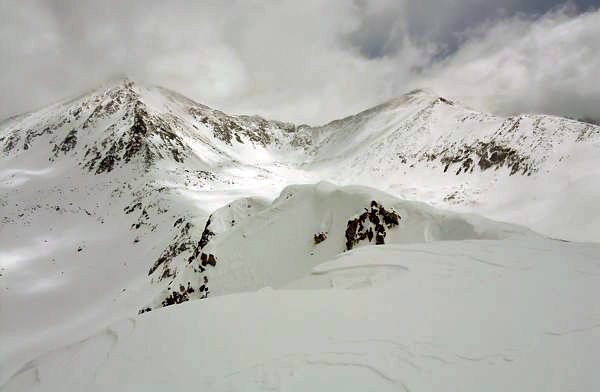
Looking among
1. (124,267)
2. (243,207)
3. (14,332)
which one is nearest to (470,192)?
(243,207)

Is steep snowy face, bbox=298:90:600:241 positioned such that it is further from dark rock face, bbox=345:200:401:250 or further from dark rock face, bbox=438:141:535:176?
dark rock face, bbox=345:200:401:250

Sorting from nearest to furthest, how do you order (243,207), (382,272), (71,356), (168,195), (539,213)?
(71,356) < (382,272) < (243,207) < (539,213) < (168,195)

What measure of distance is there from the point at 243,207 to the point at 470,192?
1376 inches

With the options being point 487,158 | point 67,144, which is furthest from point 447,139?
point 67,144

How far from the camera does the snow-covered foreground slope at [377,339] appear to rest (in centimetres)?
358

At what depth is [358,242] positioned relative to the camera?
14055 mm

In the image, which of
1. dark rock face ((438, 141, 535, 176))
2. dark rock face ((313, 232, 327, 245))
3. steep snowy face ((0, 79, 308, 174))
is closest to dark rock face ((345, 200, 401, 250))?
dark rock face ((313, 232, 327, 245))

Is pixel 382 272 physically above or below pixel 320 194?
below

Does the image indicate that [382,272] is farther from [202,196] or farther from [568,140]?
[568,140]

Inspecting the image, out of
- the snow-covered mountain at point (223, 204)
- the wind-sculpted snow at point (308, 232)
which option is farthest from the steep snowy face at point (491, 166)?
the wind-sculpted snow at point (308, 232)

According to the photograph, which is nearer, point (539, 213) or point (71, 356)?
point (71, 356)

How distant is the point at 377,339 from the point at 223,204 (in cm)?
3609

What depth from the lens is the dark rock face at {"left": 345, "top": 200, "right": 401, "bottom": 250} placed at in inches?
554

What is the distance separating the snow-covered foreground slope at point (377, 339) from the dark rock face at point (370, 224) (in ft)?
23.1
